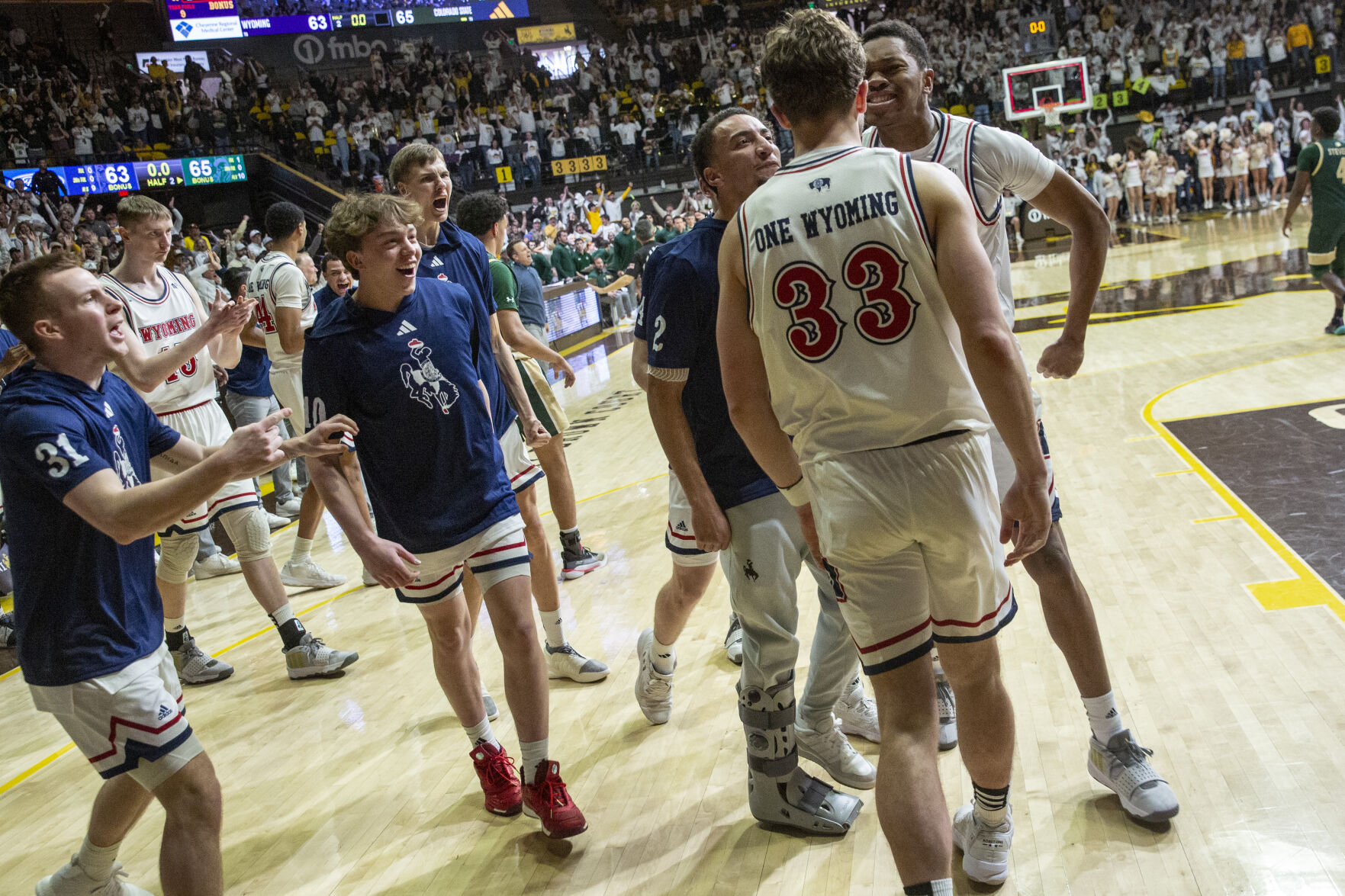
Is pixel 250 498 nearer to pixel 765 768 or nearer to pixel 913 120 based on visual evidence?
pixel 765 768

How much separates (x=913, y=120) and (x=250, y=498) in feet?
11.8

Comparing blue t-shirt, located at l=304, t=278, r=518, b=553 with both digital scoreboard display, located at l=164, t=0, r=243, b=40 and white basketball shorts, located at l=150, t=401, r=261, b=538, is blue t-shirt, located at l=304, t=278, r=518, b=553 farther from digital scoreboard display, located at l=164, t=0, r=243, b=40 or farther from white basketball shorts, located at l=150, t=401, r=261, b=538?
digital scoreboard display, located at l=164, t=0, r=243, b=40

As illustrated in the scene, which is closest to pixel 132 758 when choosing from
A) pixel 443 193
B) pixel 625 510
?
pixel 443 193

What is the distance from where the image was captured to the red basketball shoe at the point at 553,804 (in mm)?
2971

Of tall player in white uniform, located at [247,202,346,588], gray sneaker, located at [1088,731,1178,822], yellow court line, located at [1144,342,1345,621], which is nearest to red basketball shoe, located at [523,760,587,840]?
gray sneaker, located at [1088,731,1178,822]

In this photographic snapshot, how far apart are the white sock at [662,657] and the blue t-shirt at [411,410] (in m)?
0.87

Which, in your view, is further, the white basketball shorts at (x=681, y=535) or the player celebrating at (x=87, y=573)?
the white basketball shorts at (x=681, y=535)

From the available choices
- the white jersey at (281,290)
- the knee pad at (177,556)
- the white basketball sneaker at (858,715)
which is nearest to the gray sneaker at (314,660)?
the knee pad at (177,556)

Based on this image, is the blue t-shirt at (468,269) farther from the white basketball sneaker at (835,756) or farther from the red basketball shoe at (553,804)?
the white basketball sneaker at (835,756)

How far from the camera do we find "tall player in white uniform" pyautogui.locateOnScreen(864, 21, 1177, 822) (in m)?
2.66

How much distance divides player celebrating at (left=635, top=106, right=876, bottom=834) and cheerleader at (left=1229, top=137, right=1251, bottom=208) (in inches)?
802

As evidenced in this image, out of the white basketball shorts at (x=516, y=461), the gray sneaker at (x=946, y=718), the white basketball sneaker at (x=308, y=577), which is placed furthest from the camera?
the white basketball sneaker at (x=308, y=577)

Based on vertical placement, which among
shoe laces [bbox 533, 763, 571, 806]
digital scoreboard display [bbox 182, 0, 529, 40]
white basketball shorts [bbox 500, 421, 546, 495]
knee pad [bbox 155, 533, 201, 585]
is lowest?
shoe laces [bbox 533, 763, 571, 806]

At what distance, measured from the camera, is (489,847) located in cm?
305
